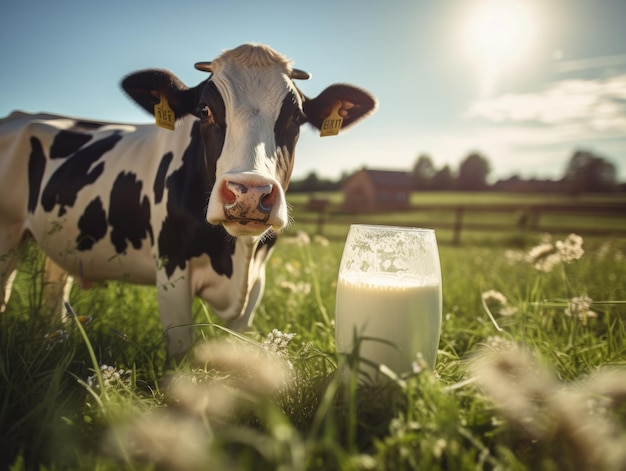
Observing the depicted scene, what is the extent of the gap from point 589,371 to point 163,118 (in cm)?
260

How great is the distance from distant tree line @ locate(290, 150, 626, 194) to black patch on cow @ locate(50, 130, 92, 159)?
32.8 m

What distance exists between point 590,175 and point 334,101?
6243 centimetres

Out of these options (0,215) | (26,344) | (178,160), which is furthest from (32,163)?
(26,344)

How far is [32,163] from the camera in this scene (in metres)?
3.89

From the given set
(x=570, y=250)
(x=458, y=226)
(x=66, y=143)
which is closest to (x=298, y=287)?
(x=570, y=250)

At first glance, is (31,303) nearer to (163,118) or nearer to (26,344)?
(26,344)

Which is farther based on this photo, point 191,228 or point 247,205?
point 191,228

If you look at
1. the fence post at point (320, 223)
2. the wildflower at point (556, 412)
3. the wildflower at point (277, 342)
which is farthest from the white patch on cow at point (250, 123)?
the fence post at point (320, 223)

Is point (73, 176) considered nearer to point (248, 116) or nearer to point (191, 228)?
point (191, 228)

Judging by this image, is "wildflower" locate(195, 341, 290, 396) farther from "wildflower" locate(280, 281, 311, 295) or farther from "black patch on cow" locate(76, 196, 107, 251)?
"black patch on cow" locate(76, 196, 107, 251)

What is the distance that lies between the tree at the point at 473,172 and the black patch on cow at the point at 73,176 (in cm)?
6380

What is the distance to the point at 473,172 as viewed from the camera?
75.1m

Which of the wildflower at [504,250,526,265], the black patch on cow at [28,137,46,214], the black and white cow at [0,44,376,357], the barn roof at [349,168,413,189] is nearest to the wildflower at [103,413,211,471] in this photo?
the black and white cow at [0,44,376,357]

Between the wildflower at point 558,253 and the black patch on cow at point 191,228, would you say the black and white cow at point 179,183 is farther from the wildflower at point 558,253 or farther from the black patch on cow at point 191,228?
the wildflower at point 558,253
